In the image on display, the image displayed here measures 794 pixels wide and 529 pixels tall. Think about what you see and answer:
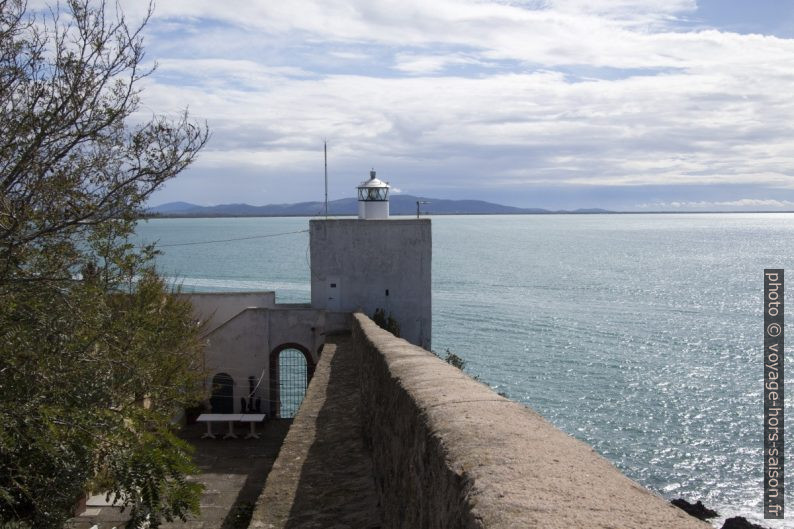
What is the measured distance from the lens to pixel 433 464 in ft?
10.7

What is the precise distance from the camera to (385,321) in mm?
22703

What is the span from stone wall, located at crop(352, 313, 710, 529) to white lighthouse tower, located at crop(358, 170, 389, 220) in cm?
2072

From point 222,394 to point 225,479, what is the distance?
7.06 m

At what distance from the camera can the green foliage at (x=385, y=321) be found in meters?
22.5

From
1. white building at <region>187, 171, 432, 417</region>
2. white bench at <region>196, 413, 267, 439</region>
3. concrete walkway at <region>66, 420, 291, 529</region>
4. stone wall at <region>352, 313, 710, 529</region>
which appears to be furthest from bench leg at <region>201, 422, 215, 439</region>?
stone wall at <region>352, 313, 710, 529</region>

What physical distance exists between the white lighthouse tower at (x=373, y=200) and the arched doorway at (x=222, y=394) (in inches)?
284

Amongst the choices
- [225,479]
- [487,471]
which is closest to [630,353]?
[225,479]

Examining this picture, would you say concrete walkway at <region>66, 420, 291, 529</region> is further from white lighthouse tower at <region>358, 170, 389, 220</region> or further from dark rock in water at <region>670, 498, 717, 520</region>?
dark rock in water at <region>670, 498, 717, 520</region>

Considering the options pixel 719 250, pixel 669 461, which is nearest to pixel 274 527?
pixel 669 461

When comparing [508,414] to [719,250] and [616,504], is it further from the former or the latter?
[719,250]

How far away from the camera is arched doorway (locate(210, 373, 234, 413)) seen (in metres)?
22.8

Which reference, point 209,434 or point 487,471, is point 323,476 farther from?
point 209,434

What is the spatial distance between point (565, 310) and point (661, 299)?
569 inches

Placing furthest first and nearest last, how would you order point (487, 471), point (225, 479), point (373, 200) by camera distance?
point (373, 200), point (225, 479), point (487, 471)
